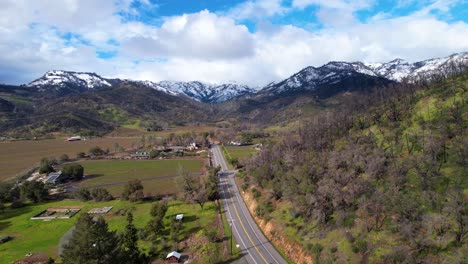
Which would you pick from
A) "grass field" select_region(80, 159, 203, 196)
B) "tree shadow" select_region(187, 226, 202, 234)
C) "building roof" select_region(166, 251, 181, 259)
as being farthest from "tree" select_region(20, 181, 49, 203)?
"building roof" select_region(166, 251, 181, 259)

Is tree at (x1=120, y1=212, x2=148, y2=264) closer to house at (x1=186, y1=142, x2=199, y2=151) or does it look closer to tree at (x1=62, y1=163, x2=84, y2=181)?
tree at (x1=62, y1=163, x2=84, y2=181)

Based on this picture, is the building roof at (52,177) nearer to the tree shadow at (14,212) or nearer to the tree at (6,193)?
the tree at (6,193)

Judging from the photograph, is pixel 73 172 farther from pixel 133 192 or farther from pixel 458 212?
pixel 458 212

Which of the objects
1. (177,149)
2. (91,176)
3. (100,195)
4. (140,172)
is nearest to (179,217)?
(100,195)

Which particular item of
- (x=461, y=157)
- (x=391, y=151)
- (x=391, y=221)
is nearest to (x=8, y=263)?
(x=391, y=221)

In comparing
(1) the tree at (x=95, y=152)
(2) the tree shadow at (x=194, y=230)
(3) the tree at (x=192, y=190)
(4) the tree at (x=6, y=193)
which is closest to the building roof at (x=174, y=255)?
(2) the tree shadow at (x=194, y=230)

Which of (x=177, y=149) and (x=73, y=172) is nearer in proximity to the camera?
(x=73, y=172)
